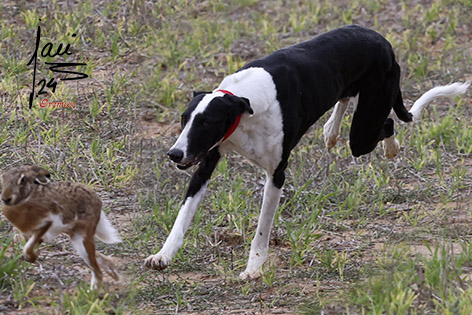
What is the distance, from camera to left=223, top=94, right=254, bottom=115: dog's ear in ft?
14.8

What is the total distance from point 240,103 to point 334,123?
5.88 feet

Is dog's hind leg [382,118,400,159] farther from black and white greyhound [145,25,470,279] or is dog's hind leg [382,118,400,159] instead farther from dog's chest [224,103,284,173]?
dog's chest [224,103,284,173]

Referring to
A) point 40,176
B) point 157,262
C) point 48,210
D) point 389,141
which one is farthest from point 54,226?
point 389,141

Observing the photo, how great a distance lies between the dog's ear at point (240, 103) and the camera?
452cm

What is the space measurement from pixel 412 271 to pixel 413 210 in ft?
5.93

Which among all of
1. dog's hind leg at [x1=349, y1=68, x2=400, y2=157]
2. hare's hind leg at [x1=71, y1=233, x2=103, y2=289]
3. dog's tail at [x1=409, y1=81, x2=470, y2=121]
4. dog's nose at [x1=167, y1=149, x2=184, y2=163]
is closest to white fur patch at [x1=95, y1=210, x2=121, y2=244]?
hare's hind leg at [x1=71, y1=233, x2=103, y2=289]

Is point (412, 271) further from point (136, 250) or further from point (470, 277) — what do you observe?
point (136, 250)

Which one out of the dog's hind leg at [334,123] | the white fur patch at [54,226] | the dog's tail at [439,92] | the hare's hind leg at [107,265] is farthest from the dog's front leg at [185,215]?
the dog's tail at [439,92]

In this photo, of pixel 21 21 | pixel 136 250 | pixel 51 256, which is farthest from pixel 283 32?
pixel 51 256

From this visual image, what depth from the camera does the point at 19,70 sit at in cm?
638

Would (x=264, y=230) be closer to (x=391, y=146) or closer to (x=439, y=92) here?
(x=391, y=146)

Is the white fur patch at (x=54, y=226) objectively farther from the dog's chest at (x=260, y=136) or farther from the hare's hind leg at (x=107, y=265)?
the dog's chest at (x=260, y=136)

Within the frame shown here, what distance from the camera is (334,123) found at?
20.3 feet

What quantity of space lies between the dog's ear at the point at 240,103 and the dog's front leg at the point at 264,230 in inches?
24.4
